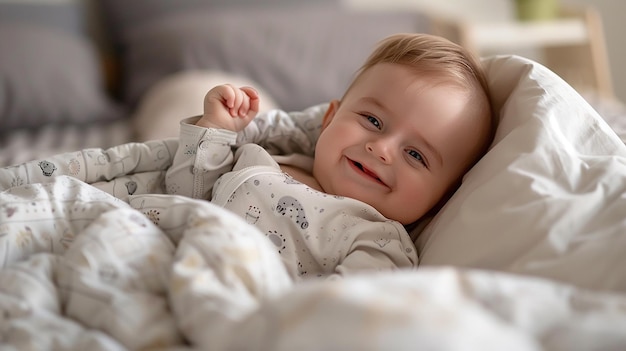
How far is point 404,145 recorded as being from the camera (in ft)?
3.20

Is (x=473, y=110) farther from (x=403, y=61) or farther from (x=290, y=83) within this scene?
(x=290, y=83)

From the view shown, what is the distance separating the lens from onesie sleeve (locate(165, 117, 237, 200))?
1.02 m

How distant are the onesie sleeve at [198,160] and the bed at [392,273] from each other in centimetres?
6

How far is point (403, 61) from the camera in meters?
1.03

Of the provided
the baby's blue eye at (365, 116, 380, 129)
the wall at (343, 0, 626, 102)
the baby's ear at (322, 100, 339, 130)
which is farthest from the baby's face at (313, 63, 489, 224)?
the wall at (343, 0, 626, 102)

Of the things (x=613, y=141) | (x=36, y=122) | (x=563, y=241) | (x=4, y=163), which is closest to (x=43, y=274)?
(x=563, y=241)

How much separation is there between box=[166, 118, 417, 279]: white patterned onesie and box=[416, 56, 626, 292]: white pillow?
0.22 ft

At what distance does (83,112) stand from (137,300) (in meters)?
1.76

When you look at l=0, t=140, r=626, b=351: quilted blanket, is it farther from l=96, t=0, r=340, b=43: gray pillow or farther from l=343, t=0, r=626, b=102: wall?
l=343, t=0, r=626, b=102: wall

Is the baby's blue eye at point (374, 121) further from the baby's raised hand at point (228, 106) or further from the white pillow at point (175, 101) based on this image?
the white pillow at point (175, 101)

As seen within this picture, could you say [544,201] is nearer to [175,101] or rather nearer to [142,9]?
[175,101]

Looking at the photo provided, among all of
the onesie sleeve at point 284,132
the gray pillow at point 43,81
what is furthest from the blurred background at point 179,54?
the onesie sleeve at point 284,132

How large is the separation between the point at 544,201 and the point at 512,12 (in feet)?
8.77

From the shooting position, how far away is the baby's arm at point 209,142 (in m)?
1.02
